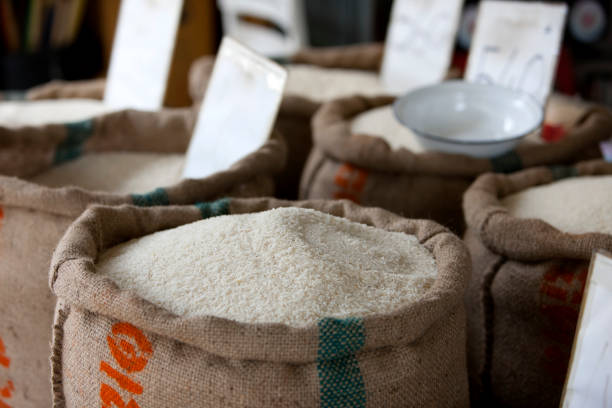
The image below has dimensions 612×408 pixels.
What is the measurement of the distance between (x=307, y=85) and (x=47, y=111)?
61 centimetres

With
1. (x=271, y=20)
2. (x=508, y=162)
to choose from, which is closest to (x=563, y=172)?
(x=508, y=162)

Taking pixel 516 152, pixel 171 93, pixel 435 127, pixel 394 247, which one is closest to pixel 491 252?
pixel 394 247

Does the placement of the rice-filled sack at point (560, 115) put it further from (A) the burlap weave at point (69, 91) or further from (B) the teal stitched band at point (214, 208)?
(A) the burlap weave at point (69, 91)

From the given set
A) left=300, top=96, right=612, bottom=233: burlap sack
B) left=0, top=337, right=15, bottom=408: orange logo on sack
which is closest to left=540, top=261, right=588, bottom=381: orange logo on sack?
left=300, top=96, right=612, bottom=233: burlap sack

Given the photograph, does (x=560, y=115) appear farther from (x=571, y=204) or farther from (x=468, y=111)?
(x=571, y=204)

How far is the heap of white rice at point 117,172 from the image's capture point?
3.69 ft

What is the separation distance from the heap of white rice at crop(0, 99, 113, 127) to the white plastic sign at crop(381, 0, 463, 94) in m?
0.69

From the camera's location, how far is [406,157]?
1.09 metres

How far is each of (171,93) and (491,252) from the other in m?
1.98

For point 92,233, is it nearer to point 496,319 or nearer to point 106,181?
point 106,181

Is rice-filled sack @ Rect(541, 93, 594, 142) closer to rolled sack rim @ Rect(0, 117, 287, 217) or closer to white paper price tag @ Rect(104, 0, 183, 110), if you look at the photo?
rolled sack rim @ Rect(0, 117, 287, 217)

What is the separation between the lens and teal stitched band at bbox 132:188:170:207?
890mm

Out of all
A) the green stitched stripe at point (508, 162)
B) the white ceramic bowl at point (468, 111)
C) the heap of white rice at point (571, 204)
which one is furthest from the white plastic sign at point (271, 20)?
the heap of white rice at point (571, 204)

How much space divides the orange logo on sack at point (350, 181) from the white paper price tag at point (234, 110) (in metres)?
0.18
